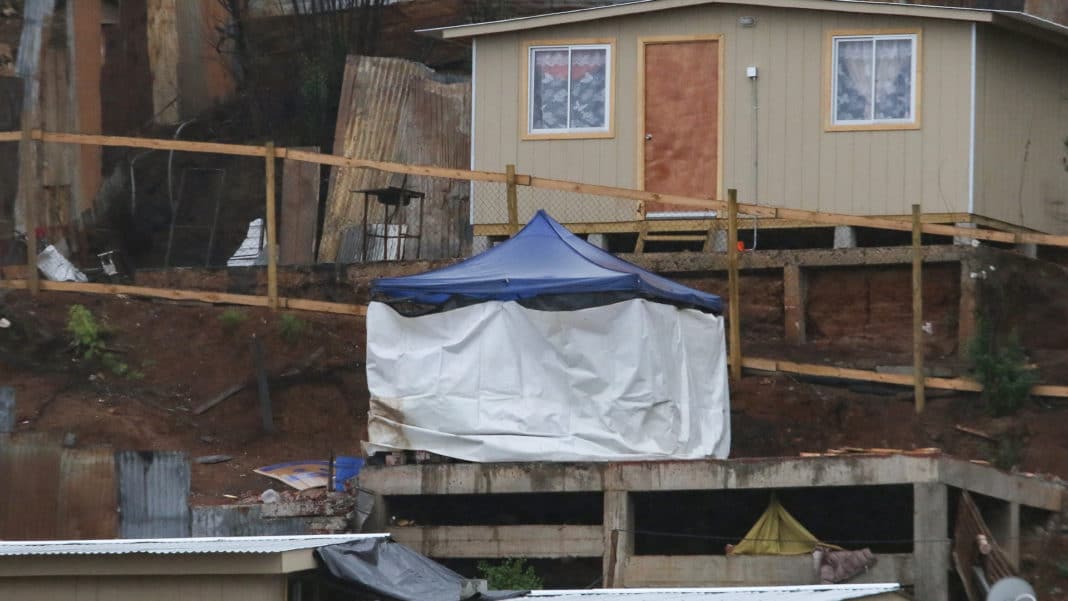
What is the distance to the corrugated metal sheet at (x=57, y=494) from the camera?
1617cm

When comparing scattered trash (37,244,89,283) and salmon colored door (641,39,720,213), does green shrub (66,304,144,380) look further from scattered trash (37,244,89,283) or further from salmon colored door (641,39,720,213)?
salmon colored door (641,39,720,213)

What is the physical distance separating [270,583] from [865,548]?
5.02m

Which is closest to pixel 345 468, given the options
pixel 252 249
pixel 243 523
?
pixel 243 523

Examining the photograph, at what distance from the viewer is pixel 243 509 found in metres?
16.0

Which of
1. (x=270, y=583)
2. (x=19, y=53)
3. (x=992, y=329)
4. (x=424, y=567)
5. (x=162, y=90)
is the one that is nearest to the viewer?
(x=270, y=583)

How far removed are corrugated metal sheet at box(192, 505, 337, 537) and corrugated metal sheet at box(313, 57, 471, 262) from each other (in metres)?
8.21

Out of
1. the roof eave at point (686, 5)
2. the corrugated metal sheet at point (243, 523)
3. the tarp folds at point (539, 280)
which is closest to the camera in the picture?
the corrugated metal sheet at point (243, 523)

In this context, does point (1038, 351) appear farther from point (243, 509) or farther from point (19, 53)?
point (19, 53)

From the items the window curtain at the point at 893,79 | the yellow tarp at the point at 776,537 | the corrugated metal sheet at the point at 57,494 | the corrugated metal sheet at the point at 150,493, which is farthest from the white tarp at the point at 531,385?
the window curtain at the point at 893,79

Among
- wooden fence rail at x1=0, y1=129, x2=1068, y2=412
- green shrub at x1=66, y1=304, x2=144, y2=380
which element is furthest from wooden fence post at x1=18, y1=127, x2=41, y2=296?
green shrub at x1=66, y1=304, x2=144, y2=380

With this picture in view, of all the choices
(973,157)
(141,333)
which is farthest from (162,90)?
(973,157)

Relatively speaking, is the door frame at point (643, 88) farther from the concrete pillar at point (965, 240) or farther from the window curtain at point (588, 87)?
the concrete pillar at point (965, 240)

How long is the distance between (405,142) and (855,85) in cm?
682

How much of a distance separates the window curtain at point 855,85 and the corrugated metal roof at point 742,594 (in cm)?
794
